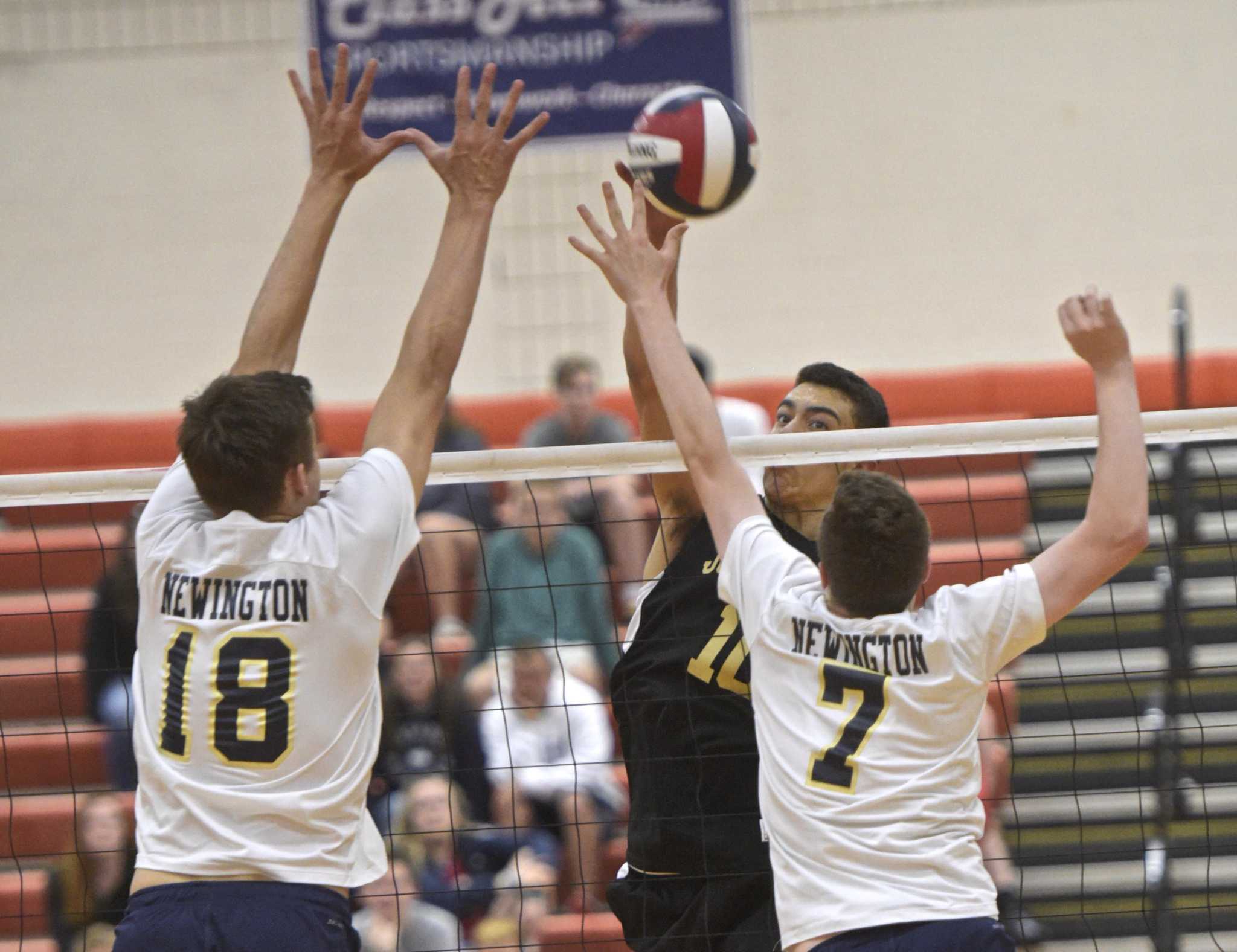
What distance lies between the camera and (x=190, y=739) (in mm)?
2924

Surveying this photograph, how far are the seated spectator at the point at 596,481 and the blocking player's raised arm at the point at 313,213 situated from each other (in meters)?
4.17

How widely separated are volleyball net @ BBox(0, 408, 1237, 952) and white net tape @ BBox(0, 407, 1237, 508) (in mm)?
1016

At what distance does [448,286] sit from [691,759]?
1280mm

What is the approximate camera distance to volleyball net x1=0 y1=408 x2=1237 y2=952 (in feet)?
19.2

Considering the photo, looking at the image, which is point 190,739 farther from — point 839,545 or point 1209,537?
point 1209,537

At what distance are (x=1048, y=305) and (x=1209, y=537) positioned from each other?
2.70 meters

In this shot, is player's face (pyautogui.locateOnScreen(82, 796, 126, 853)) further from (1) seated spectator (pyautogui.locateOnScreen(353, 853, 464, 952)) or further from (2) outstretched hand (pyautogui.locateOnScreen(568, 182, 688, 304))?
(2) outstretched hand (pyautogui.locateOnScreen(568, 182, 688, 304))

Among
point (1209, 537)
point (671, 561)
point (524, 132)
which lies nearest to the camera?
point (524, 132)

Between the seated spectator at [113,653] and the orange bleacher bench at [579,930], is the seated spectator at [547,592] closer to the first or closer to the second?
the orange bleacher bench at [579,930]

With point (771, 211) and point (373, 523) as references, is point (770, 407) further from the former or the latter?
point (373, 523)

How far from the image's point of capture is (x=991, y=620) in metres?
3.02

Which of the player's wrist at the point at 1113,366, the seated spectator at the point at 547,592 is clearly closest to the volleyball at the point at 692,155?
the player's wrist at the point at 1113,366

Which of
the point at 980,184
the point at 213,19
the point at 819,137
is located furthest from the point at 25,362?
the point at 980,184

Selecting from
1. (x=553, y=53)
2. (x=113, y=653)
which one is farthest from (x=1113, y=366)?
(x=553, y=53)
